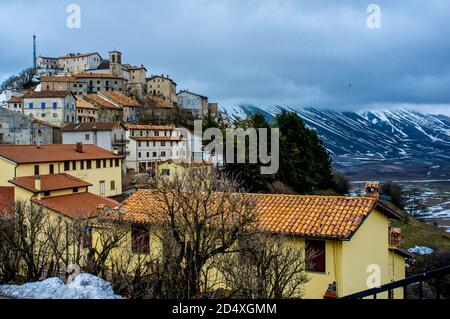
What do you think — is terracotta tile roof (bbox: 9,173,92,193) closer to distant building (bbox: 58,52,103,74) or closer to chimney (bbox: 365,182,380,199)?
chimney (bbox: 365,182,380,199)

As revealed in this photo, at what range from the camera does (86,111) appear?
90.1 meters

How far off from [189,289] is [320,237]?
5939 mm

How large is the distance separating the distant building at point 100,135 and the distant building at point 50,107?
12.8 metres

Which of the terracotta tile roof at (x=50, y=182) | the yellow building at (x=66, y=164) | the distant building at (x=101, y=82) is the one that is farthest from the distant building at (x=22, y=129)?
the distant building at (x=101, y=82)

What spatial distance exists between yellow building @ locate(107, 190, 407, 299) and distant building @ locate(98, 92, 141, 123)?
78.0 metres

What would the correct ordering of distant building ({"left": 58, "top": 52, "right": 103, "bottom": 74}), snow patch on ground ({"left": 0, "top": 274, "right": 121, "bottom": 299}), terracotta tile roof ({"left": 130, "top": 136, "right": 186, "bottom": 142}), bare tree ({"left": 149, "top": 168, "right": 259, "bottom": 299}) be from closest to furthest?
snow patch on ground ({"left": 0, "top": 274, "right": 121, "bottom": 299})
bare tree ({"left": 149, "top": 168, "right": 259, "bottom": 299})
terracotta tile roof ({"left": 130, "top": 136, "right": 186, "bottom": 142})
distant building ({"left": 58, "top": 52, "right": 103, "bottom": 74})

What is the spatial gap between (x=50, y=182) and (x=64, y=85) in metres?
71.2

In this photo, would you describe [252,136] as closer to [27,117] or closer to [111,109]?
[27,117]

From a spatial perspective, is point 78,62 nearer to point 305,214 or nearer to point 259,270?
point 305,214

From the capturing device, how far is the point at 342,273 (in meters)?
16.9

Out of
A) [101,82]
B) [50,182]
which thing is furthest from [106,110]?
[50,182]

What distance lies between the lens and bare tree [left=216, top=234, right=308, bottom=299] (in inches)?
499

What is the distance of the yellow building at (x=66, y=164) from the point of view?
42.1 meters

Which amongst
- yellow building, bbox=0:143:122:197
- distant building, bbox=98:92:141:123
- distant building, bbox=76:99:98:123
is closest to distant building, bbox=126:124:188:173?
yellow building, bbox=0:143:122:197
